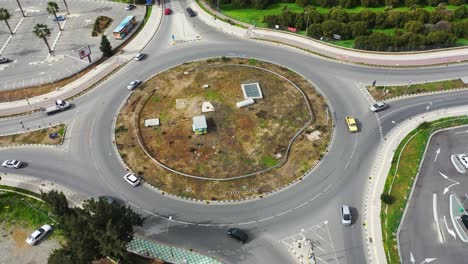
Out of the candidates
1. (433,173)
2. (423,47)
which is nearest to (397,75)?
(423,47)

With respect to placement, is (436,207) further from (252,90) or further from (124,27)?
(124,27)

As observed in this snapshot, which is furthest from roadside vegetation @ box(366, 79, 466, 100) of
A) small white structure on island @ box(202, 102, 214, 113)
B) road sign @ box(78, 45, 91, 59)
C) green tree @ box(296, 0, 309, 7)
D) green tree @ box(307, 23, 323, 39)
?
road sign @ box(78, 45, 91, 59)

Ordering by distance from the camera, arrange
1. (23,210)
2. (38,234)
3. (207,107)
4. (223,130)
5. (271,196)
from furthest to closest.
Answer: (207,107), (223,130), (23,210), (271,196), (38,234)

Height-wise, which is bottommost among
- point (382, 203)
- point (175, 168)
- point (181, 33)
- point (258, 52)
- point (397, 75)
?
point (382, 203)

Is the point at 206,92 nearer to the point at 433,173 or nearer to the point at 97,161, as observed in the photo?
the point at 97,161

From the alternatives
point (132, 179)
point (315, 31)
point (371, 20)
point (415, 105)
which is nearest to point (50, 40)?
point (132, 179)

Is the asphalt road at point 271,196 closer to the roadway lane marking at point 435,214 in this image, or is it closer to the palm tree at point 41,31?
the roadway lane marking at point 435,214
